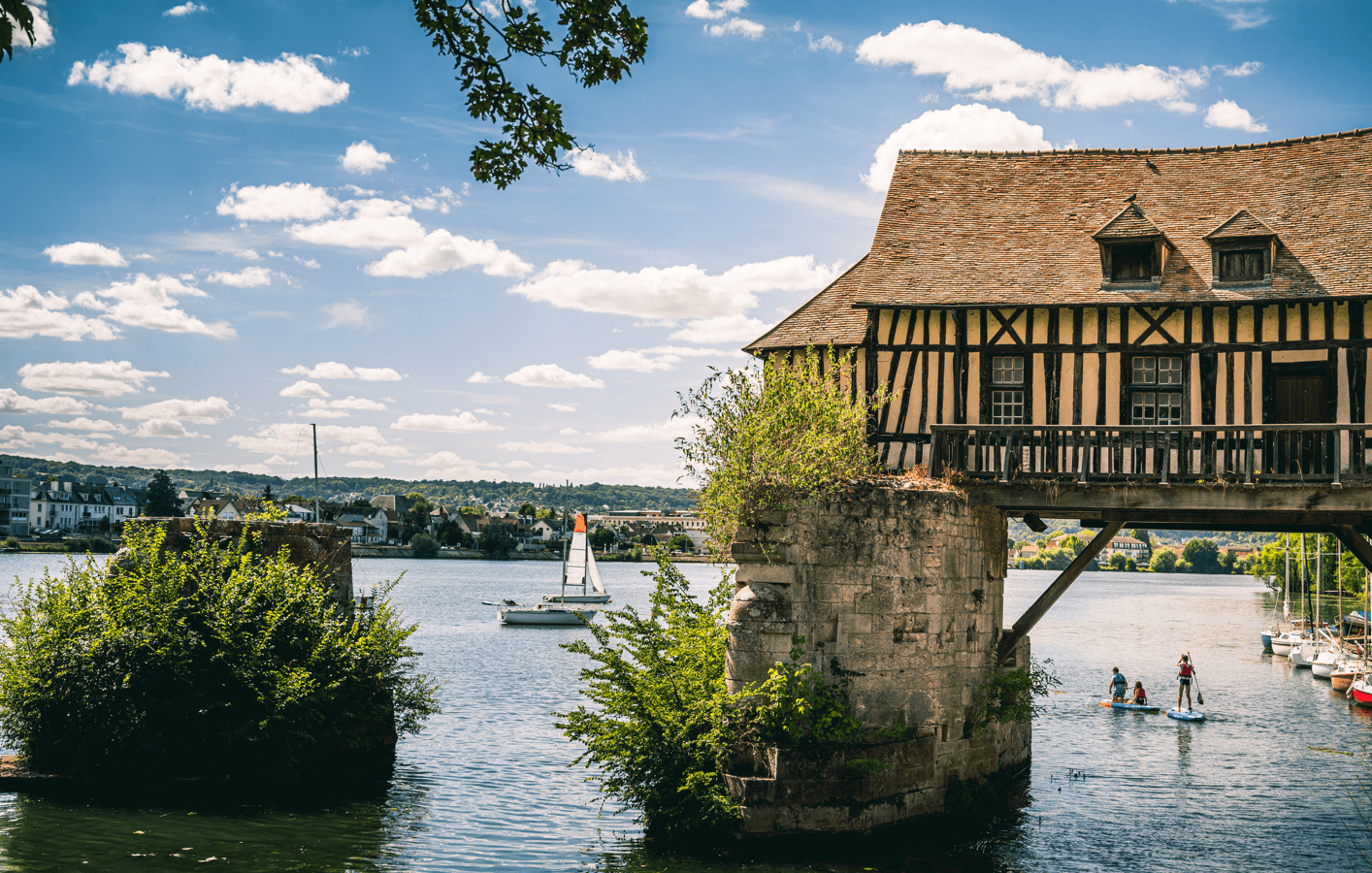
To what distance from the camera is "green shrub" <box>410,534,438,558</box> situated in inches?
5487

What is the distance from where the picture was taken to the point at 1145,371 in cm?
1588

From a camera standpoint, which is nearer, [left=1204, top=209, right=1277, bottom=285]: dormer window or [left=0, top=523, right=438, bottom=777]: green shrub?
[left=0, top=523, right=438, bottom=777]: green shrub

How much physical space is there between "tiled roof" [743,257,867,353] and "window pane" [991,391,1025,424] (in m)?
2.26

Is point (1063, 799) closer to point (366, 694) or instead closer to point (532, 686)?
point (366, 694)

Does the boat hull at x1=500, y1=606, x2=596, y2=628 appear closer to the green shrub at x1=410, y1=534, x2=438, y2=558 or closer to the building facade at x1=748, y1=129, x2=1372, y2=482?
the building facade at x1=748, y1=129, x2=1372, y2=482

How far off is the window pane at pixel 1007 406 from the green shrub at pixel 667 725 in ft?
18.6

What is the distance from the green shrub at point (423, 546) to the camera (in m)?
139

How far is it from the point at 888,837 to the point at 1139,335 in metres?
8.18

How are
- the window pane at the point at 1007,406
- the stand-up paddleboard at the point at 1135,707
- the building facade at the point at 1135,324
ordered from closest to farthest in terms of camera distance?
the building facade at the point at 1135,324 < the window pane at the point at 1007,406 < the stand-up paddleboard at the point at 1135,707

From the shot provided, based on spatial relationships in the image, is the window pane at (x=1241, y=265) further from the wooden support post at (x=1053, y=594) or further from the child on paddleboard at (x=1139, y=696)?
the child on paddleboard at (x=1139, y=696)

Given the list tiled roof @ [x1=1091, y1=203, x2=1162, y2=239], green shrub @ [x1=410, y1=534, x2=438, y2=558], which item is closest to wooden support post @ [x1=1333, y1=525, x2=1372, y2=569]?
tiled roof @ [x1=1091, y1=203, x2=1162, y2=239]

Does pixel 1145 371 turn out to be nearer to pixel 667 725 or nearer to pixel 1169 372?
pixel 1169 372

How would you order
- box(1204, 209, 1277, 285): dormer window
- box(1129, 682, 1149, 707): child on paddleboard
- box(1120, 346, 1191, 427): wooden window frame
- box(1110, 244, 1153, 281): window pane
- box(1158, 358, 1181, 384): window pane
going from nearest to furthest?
box(1204, 209, 1277, 285): dormer window, box(1120, 346, 1191, 427): wooden window frame, box(1158, 358, 1181, 384): window pane, box(1110, 244, 1153, 281): window pane, box(1129, 682, 1149, 707): child on paddleboard

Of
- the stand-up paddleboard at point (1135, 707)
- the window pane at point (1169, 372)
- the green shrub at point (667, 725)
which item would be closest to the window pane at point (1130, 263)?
the window pane at point (1169, 372)
